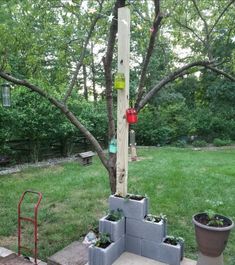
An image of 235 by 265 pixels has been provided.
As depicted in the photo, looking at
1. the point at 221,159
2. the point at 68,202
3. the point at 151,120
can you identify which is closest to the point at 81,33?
the point at 68,202

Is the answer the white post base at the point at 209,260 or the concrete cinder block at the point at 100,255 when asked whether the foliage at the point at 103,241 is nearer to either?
the concrete cinder block at the point at 100,255

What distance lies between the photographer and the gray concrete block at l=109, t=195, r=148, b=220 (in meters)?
2.79

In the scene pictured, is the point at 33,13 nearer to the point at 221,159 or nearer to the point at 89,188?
the point at 89,188

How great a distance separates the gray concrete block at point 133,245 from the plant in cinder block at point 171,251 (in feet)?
0.77

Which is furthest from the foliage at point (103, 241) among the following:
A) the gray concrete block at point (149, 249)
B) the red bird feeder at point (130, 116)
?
the red bird feeder at point (130, 116)

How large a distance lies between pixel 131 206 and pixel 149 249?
45 cm

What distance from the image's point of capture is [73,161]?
337 inches

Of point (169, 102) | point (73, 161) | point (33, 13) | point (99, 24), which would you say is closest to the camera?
point (33, 13)

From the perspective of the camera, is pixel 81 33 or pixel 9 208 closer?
pixel 81 33

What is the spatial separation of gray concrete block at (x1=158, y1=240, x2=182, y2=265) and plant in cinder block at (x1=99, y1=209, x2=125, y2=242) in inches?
16.0

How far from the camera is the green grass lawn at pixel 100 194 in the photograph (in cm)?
352

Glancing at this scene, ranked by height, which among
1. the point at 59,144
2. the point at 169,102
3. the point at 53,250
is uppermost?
the point at 169,102

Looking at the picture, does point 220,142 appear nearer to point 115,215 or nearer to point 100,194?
point 100,194

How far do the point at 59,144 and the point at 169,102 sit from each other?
21.6ft
